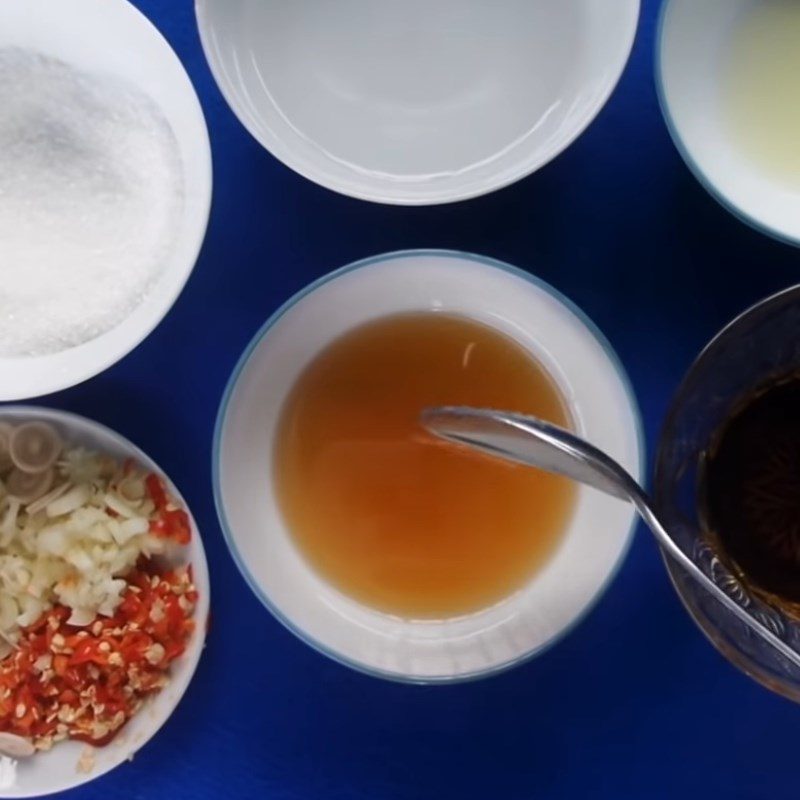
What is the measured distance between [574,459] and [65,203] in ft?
1.61

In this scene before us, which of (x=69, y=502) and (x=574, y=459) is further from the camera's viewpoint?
(x=69, y=502)

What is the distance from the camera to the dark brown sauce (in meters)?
0.81

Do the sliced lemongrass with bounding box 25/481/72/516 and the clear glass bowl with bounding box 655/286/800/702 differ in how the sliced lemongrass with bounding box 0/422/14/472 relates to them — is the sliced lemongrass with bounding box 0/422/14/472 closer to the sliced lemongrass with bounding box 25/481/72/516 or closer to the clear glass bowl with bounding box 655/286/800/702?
the sliced lemongrass with bounding box 25/481/72/516

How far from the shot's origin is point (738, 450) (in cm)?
81

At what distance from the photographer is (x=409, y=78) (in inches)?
34.0

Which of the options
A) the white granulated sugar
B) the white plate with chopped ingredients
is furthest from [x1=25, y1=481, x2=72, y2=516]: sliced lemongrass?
the white granulated sugar

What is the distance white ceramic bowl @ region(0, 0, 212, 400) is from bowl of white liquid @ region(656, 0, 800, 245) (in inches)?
16.3

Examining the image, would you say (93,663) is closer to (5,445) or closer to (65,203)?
(5,445)

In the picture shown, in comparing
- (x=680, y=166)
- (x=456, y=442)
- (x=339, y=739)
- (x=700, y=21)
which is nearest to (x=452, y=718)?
(x=339, y=739)

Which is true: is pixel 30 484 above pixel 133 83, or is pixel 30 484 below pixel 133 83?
below

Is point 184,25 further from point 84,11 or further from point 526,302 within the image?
point 526,302

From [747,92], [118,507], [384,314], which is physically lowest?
[118,507]

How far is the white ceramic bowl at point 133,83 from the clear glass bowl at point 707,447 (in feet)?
1.37

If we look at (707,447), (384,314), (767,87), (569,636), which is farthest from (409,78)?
(569,636)
